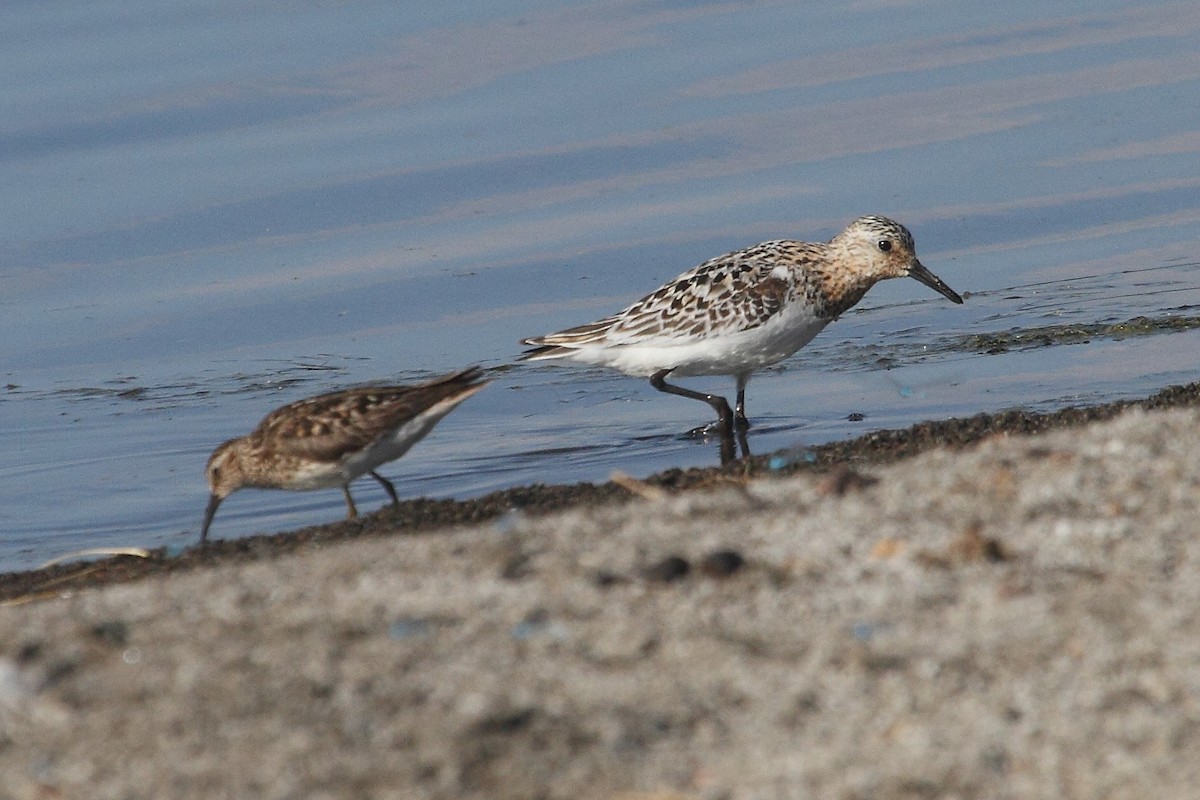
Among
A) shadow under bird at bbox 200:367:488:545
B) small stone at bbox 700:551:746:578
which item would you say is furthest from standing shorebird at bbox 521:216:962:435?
small stone at bbox 700:551:746:578

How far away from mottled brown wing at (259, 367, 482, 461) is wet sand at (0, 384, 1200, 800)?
9.37 feet

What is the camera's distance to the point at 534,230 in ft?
47.6

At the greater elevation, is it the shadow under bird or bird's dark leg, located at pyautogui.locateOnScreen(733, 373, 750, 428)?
the shadow under bird

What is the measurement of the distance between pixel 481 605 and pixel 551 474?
5.40m

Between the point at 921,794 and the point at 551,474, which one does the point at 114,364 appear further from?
the point at 921,794

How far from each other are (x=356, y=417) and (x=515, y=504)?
89 centimetres

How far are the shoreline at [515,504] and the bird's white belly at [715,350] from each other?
114cm

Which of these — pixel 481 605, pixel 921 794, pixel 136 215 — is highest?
pixel 136 215

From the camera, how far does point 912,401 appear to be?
11172 mm

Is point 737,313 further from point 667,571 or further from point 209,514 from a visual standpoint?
point 667,571

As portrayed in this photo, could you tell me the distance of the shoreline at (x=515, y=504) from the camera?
7.52m

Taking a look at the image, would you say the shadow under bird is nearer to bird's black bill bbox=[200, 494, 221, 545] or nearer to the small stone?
bird's black bill bbox=[200, 494, 221, 545]

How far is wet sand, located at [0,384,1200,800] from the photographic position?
397cm

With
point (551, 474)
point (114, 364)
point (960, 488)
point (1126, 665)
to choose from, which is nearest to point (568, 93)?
point (114, 364)
